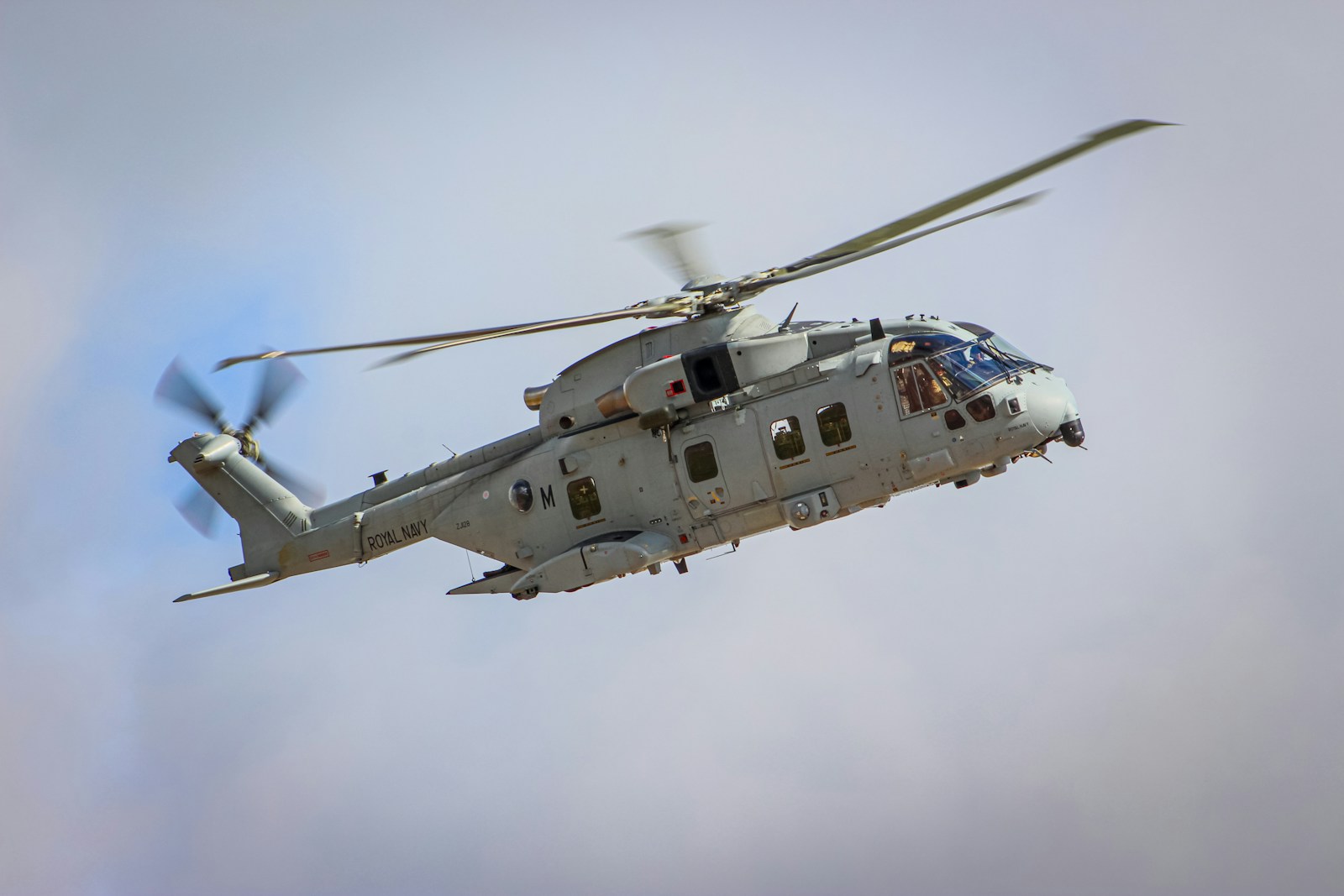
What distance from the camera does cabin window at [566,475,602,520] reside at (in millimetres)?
16781

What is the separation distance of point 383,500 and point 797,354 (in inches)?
244

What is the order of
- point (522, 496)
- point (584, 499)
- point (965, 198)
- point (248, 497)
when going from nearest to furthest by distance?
point (965, 198)
point (584, 499)
point (522, 496)
point (248, 497)

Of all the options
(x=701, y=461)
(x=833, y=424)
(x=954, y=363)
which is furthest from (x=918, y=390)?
(x=701, y=461)

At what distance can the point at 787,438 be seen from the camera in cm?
1586

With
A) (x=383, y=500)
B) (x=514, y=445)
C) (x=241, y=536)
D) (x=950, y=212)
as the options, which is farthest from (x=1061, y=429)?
(x=241, y=536)

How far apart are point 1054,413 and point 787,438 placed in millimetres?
3005

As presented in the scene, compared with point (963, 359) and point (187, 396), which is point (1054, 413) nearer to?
point (963, 359)

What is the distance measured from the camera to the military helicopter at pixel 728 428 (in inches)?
611

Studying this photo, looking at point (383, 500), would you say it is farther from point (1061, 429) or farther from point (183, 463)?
point (1061, 429)

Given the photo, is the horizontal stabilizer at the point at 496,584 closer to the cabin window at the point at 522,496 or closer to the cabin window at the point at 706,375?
the cabin window at the point at 522,496

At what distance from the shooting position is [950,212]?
14227 millimetres

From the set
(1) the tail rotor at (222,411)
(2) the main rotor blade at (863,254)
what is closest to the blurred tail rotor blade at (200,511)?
(1) the tail rotor at (222,411)

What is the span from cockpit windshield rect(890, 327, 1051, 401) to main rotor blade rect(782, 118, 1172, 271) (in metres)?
1.39

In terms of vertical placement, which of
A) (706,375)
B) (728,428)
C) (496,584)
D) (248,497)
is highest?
(248,497)
